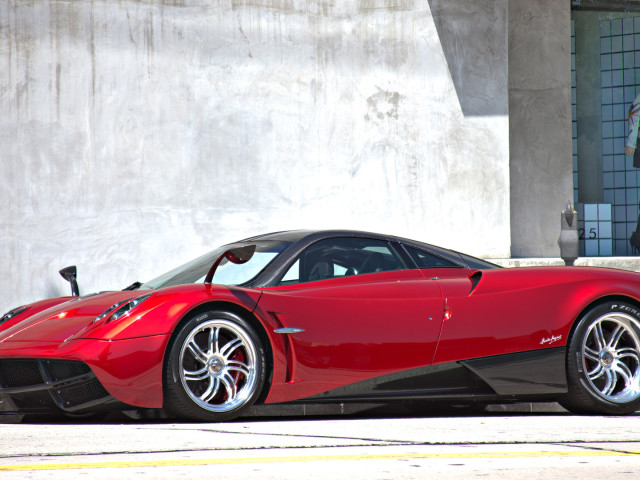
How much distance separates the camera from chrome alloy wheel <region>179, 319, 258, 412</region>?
5133 millimetres

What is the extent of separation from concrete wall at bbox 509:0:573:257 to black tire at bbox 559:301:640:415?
8038 millimetres

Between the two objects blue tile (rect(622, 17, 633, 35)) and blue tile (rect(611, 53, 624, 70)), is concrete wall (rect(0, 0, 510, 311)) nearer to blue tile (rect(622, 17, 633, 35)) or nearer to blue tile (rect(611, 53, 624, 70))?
blue tile (rect(611, 53, 624, 70))

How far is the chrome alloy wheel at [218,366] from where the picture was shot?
5133 millimetres

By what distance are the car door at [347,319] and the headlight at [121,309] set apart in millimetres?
655

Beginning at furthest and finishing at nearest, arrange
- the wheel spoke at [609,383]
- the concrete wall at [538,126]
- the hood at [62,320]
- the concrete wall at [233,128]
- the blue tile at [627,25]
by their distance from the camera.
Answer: the blue tile at [627,25] < the concrete wall at [538,126] < the concrete wall at [233,128] < the wheel spoke at [609,383] < the hood at [62,320]

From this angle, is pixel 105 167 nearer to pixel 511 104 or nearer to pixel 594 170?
pixel 511 104

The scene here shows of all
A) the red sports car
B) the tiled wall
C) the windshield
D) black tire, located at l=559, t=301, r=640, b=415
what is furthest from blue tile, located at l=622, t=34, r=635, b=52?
the windshield

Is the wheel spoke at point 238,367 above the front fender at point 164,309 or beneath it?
beneath

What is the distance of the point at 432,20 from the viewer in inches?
491

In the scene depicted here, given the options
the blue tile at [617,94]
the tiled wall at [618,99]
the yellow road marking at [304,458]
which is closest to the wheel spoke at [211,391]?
the yellow road marking at [304,458]

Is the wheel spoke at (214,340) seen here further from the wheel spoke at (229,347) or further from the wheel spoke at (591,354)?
the wheel spoke at (591,354)

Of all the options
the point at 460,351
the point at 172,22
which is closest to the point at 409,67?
the point at 172,22

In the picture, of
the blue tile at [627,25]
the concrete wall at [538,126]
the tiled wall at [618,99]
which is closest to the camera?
the concrete wall at [538,126]

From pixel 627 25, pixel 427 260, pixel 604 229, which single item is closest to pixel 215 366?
pixel 427 260
